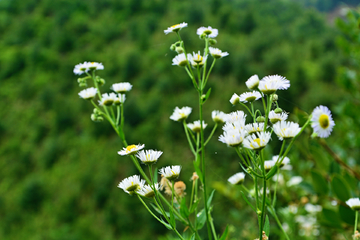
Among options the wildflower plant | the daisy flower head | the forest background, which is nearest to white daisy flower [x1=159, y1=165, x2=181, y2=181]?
the wildflower plant

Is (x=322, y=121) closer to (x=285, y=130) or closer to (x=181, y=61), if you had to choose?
(x=285, y=130)

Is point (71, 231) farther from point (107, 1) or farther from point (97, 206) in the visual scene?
point (107, 1)

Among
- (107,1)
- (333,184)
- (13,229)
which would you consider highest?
(333,184)

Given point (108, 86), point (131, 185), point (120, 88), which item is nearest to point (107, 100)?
point (120, 88)

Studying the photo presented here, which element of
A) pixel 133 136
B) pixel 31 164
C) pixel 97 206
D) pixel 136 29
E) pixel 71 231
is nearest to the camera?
pixel 71 231

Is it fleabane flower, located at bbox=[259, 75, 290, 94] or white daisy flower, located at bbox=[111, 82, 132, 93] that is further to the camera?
white daisy flower, located at bbox=[111, 82, 132, 93]

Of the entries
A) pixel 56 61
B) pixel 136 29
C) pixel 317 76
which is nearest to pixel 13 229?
pixel 56 61

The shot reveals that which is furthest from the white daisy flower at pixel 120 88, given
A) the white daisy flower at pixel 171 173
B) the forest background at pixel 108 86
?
the forest background at pixel 108 86

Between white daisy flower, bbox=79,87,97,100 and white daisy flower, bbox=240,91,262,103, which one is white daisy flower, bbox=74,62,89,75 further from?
white daisy flower, bbox=240,91,262,103
